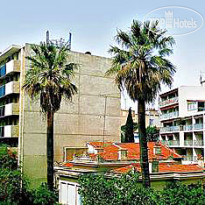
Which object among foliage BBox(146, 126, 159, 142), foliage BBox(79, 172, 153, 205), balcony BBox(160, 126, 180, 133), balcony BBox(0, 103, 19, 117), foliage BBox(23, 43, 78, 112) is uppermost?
foliage BBox(23, 43, 78, 112)

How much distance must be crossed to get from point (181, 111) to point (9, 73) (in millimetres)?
33302

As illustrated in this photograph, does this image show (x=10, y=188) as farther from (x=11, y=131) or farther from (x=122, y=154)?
(x=11, y=131)

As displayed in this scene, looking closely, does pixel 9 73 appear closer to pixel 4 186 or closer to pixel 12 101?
pixel 12 101

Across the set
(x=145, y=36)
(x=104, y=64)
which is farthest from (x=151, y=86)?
(x=104, y=64)

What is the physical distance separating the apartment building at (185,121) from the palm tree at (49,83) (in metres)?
32.1

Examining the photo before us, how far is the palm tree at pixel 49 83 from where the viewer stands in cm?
2691

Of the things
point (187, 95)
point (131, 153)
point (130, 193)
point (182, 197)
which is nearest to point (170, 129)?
point (187, 95)

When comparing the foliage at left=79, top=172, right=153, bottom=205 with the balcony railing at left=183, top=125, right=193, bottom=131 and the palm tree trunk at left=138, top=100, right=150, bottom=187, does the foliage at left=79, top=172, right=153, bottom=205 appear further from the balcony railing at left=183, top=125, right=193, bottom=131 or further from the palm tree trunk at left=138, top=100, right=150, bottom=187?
the balcony railing at left=183, top=125, right=193, bottom=131

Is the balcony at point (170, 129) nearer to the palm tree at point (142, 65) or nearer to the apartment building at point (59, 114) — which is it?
the apartment building at point (59, 114)

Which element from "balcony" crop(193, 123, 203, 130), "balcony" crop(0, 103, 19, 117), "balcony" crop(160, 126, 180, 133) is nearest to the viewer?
"balcony" crop(0, 103, 19, 117)

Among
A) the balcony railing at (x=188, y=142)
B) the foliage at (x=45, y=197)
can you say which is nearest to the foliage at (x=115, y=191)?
the foliage at (x=45, y=197)

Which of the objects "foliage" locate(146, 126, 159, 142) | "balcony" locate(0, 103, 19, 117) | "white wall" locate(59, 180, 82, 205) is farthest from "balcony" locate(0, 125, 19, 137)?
"foliage" locate(146, 126, 159, 142)

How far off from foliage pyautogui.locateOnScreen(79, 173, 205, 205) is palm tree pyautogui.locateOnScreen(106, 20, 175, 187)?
367 centimetres

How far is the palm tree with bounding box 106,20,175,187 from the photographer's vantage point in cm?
2231
